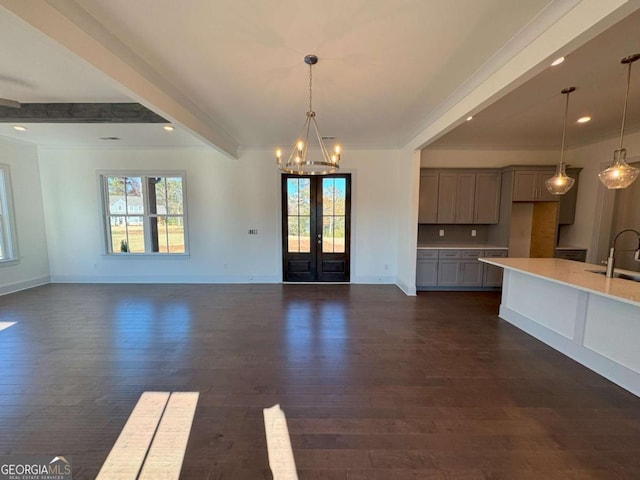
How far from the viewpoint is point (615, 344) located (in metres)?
2.45

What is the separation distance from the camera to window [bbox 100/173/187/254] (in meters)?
5.69

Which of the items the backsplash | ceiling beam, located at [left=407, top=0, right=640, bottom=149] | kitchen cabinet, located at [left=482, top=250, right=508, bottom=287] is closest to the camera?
ceiling beam, located at [left=407, top=0, right=640, bottom=149]

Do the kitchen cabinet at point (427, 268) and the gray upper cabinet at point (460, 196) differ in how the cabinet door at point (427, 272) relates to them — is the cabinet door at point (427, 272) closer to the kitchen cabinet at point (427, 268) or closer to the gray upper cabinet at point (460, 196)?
the kitchen cabinet at point (427, 268)

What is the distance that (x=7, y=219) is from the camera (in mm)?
5074

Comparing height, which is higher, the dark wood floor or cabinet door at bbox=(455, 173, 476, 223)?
cabinet door at bbox=(455, 173, 476, 223)

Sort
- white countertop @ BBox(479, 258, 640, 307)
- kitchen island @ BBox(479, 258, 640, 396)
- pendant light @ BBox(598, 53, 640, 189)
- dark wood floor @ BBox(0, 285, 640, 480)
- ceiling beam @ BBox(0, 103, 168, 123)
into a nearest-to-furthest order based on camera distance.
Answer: dark wood floor @ BBox(0, 285, 640, 480) → white countertop @ BBox(479, 258, 640, 307) → kitchen island @ BBox(479, 258, 640, 396) → pendant light @ BBox(598, 53, 640, 189) → ceiling beam @ BBox(0, 103, 168, 123)

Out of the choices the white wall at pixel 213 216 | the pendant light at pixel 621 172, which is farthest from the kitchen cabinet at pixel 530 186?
the pendant light at pixel 621 172

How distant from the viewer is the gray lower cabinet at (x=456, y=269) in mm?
5250

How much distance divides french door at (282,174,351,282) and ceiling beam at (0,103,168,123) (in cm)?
275

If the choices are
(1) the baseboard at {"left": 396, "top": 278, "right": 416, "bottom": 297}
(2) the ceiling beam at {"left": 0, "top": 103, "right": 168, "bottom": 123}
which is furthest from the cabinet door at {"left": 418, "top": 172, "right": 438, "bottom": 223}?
(2) the ceiling beam at {"left": 0, "top": 103, "right": 168, "bottom": 123}

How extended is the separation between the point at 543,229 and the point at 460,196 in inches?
74.6

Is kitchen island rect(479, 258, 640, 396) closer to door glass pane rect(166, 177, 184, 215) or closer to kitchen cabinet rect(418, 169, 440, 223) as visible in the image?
kitchen cabinet rect(418, 169, 440, 223)

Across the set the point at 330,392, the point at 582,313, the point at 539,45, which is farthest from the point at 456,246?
the point at 330,392

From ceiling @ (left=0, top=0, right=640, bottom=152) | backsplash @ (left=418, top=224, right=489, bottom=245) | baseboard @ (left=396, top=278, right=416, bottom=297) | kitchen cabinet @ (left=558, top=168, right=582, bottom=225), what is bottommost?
baseboard @ (left=396, top=278, right=416, bottom=297)
